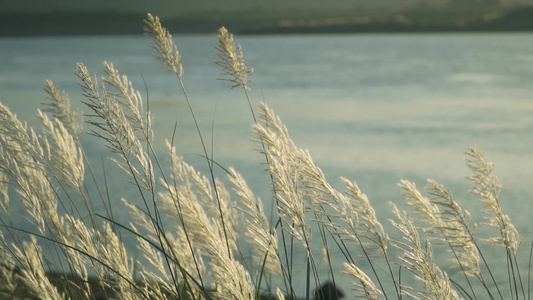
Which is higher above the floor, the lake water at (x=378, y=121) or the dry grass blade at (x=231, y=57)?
the lake water at (x=378, y=121)

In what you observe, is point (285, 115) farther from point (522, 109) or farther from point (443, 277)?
point (443, 277)

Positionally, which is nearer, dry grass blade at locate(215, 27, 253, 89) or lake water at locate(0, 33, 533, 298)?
dry grass blade at locate(215, 27, 253, 89)

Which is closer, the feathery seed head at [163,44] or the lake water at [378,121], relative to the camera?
the feathery seed head at [163,44]

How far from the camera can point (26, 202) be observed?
6.96 ft

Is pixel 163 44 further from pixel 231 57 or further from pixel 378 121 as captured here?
pixel 378 121

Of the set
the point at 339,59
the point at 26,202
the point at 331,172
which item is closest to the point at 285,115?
the point at 331,172

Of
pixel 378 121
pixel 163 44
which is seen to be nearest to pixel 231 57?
pixel 163 44

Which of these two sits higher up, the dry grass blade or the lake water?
the lake water

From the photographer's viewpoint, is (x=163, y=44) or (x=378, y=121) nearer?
(x=163, y=44)

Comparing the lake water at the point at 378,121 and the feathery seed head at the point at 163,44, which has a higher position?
the lake water at the point at 378,121

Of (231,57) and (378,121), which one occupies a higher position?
(378,121)

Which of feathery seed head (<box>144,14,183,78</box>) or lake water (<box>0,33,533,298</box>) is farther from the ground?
lake water (<box>0,33,533,298</box>)

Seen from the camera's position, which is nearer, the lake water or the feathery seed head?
the feathery seed head

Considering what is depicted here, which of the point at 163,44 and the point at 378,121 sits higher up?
the point at 378,121
